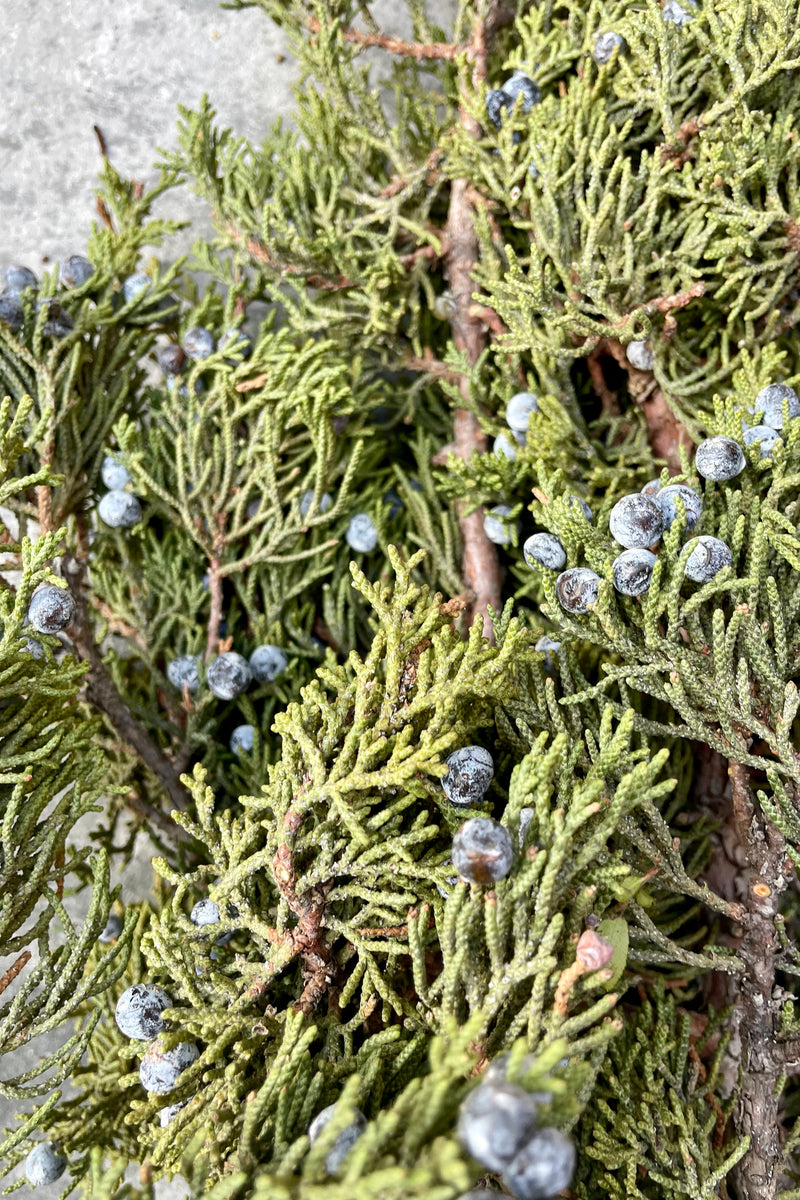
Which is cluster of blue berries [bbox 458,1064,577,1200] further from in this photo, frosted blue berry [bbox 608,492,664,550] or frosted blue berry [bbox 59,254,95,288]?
frosted blue berry [bbox 59,254,95,288]

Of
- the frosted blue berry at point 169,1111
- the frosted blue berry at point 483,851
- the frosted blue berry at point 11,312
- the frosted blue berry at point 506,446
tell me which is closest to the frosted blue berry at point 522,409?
the frosted blue berry at point 506,446

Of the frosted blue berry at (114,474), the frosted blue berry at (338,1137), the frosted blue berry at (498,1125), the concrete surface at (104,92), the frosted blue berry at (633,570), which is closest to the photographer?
the frosted blue berry at (498,1125)

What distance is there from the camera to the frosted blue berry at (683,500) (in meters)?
1.24

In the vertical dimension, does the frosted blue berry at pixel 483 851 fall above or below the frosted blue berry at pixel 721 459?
below

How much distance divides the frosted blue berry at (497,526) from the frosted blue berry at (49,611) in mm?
796

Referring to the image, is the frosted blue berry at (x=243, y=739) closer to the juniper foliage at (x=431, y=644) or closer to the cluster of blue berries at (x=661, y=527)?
the juniper foliage at (x=431, y=644)

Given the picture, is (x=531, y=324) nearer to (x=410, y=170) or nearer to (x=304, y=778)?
(x=410, y=170)

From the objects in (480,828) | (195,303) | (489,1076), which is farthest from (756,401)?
(195,303)

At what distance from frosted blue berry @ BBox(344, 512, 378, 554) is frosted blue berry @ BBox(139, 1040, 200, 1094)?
37.8 inches

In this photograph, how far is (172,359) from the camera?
180cm

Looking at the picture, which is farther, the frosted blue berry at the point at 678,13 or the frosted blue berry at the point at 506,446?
the frosted blue berry at the point at 506,446

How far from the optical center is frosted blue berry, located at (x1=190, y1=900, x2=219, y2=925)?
118cm

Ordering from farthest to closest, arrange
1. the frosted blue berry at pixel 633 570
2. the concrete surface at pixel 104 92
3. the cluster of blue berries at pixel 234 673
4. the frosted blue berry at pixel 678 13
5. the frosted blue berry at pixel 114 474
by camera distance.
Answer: the concrete surface at pixel 104 92 < the frosted blue berry at pixel 114 474 < the cluster of blue berries at pixel 234 673 < the frosted blue berry at pixel 678 13 < the frosted blue berry at pixel 633 570

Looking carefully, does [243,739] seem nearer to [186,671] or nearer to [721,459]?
[186,671]
